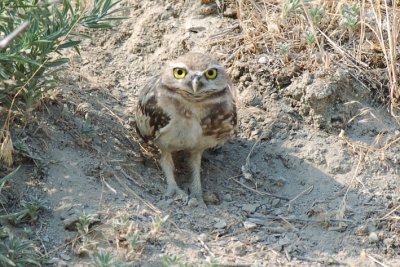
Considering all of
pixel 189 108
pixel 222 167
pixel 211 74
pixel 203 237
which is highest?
pixel 211 74

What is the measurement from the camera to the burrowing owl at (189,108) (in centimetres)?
527

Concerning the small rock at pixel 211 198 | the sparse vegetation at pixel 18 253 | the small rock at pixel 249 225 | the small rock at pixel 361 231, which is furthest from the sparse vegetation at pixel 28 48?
the small rock at pixel 361 231

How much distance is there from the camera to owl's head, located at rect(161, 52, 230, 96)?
5.20 meters

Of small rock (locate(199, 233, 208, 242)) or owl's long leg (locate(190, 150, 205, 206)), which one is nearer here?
small rock (locate(199, 233, 208, 242))

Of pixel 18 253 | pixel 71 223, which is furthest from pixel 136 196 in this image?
pixel 18 253

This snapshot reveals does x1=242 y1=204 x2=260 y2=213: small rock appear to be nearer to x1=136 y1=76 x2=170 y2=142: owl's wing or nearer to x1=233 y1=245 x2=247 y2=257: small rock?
x1=233 y1=245 x2=247 y2=257: small rock

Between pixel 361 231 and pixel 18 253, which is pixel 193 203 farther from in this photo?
pixel 18 253

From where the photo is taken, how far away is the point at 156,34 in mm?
6832

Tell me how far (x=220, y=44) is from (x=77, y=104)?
1.43 metres

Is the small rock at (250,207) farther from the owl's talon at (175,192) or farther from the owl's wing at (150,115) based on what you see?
the owl's wing at (150,115)

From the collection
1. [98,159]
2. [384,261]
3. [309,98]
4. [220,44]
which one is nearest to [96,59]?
[220,44]

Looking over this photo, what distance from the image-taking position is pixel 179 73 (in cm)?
530

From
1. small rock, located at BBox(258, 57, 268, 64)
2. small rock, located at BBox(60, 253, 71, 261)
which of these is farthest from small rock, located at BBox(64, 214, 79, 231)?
small rock, located at BBox(258, 57, 268, 64)

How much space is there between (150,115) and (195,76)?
0.51 metres
